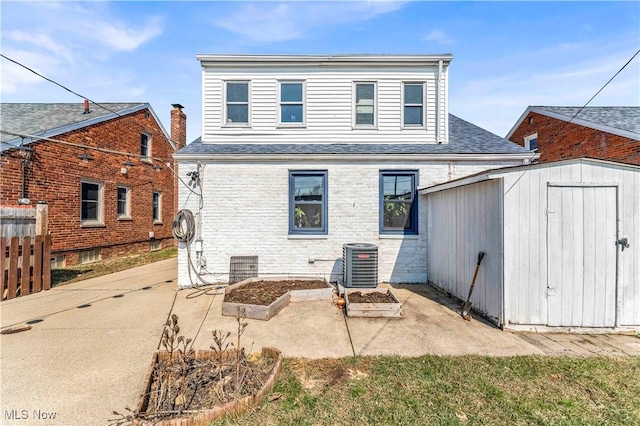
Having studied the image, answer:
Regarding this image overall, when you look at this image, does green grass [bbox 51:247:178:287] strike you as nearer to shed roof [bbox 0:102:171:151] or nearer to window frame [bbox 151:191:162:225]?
window frame [bbox 151:191:162:225]

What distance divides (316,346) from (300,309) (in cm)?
153

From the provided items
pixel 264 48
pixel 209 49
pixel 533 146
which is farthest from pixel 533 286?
pixel 533 146

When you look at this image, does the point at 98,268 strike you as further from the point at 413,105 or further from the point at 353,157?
the point at 413,105

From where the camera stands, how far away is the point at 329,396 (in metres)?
2.80

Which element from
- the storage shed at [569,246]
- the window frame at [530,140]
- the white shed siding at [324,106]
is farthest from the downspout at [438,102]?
the window frame at [530,140]

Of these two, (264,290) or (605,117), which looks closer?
(264,290)

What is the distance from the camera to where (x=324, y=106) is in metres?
8.15

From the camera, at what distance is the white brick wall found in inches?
286

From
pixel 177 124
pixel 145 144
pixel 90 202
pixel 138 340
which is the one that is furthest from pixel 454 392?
pixel 177 124

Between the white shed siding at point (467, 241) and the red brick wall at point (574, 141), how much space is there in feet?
21.8

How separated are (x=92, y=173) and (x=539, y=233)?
13448 millimetres

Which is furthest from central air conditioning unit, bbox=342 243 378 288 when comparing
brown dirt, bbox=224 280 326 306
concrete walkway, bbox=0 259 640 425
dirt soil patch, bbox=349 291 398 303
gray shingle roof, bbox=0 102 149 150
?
gray shingle roof, bbox=0 102 149 150

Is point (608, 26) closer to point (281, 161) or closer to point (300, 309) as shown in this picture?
point (281, 161)

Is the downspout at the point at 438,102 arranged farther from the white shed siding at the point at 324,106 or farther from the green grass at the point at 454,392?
the green grass at the point at 454,392
